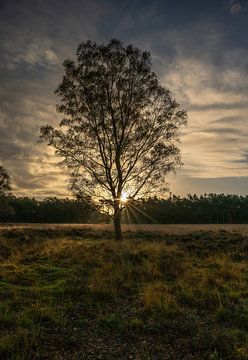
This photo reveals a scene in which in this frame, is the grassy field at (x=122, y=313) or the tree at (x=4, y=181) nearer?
the grassy field at (x=122, y=313)

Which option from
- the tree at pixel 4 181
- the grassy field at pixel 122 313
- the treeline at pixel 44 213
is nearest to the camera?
the grassy field at pixel 122 313

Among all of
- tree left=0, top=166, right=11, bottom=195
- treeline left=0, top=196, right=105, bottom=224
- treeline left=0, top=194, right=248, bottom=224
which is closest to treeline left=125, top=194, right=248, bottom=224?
treeline left=0, top=194, right=248, bottom=224

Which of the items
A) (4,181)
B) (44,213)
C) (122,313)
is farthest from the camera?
(44,213)

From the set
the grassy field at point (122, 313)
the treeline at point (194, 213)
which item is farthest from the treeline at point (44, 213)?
the grassy field at point (122, 313)

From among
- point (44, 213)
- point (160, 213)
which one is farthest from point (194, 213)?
point (44, 213)

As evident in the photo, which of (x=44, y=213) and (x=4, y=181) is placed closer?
(x=4, y=181)

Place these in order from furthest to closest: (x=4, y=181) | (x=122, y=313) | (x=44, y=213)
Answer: (x=44, y=213)
(x=4, y=181)
(x=122, y=313)

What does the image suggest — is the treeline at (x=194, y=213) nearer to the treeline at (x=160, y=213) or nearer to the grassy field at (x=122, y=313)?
the treeline at (x=160, y=213)

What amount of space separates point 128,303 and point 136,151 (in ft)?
49.5

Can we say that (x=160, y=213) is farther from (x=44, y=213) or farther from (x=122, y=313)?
(x=122, y=313)

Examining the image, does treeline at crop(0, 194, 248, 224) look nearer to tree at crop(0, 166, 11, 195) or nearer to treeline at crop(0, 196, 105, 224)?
treeline at crop(0, 196, 105, 224)

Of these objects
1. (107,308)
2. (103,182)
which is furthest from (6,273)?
(103,182)

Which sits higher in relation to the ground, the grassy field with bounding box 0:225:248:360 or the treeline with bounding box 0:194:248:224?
the treeline with bounding box 0:194:248:224

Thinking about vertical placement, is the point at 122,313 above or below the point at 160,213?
below
